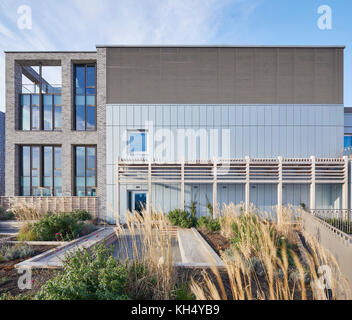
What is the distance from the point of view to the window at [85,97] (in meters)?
9.99

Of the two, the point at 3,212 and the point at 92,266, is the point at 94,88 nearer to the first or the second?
the point at 3,212

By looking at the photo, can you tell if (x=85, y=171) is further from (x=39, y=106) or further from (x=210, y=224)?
(x=210, y=224)

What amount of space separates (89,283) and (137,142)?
733 cm

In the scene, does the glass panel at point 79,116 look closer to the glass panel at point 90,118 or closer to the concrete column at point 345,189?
the glass panel at point 90,118

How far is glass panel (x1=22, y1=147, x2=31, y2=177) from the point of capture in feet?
32.7

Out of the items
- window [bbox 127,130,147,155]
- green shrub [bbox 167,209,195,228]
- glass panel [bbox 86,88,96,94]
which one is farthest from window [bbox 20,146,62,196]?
green shrub [bbox 167,209,195,228]

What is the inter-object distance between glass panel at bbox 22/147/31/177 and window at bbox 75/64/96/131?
3626 millimetres

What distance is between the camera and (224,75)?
8.83 metres

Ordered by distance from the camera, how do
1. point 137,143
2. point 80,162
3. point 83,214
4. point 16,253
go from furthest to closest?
point 80,162, point 137,143, point 83,214, point 16,253

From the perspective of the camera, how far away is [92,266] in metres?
2.18

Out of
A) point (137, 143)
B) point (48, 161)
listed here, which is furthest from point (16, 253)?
point (48, 161)

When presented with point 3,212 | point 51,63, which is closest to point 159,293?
point 3,212

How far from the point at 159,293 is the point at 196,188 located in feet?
21.6

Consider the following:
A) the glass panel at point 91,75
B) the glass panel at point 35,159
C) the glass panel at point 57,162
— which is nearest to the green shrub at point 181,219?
the glass panel at point 57,162
